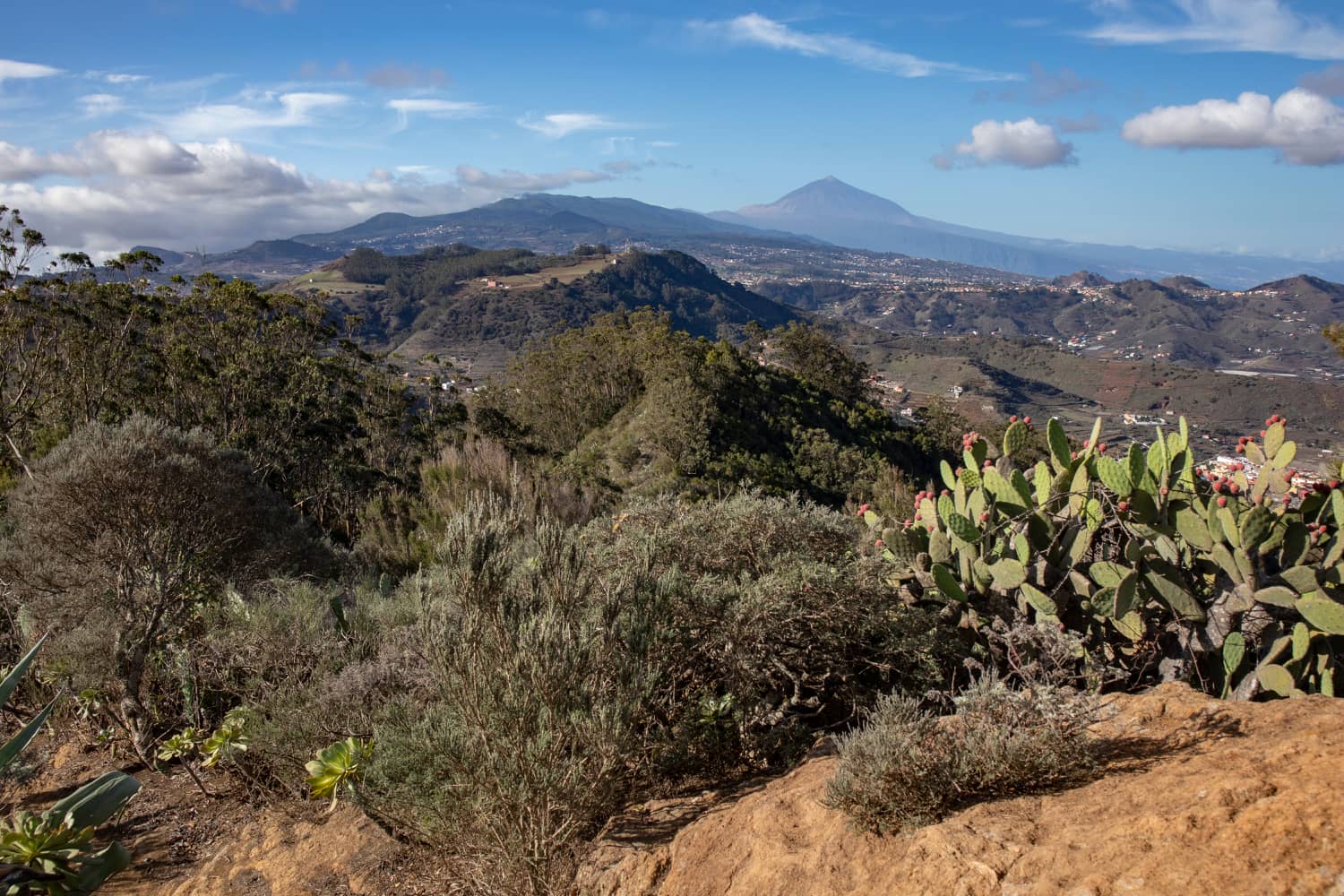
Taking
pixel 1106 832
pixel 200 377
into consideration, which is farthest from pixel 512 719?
pixel 200 377

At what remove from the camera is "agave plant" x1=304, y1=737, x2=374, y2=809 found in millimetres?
3762

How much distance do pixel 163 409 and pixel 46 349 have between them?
213 cm

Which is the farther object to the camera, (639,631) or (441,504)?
Answer: (441,504)

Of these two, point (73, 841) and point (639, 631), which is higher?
point (639, 631)

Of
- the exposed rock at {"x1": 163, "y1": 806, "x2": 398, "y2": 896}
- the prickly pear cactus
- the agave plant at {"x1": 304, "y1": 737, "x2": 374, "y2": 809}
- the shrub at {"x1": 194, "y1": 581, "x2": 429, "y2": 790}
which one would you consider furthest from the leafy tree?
the prickly pear cactus

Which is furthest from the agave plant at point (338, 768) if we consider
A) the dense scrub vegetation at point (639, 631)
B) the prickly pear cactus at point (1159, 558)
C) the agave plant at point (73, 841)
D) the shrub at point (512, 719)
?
the prickly pear cactus at point (1159, 558)

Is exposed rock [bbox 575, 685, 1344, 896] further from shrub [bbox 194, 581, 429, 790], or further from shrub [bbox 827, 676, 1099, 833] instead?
shrub [bbox 194, 581, 429, 790]

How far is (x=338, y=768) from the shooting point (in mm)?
3822

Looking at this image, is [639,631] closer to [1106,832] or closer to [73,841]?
[1106,832]

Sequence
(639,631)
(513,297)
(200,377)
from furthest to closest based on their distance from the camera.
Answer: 1. (513,297)
2. (200,377)
3. (639,631)

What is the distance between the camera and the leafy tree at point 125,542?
4.94 m

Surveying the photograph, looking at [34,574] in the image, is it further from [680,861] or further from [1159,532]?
[1159,532]

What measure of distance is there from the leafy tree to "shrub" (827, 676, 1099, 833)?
459 centimetres

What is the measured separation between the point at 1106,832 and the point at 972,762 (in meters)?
0.49
